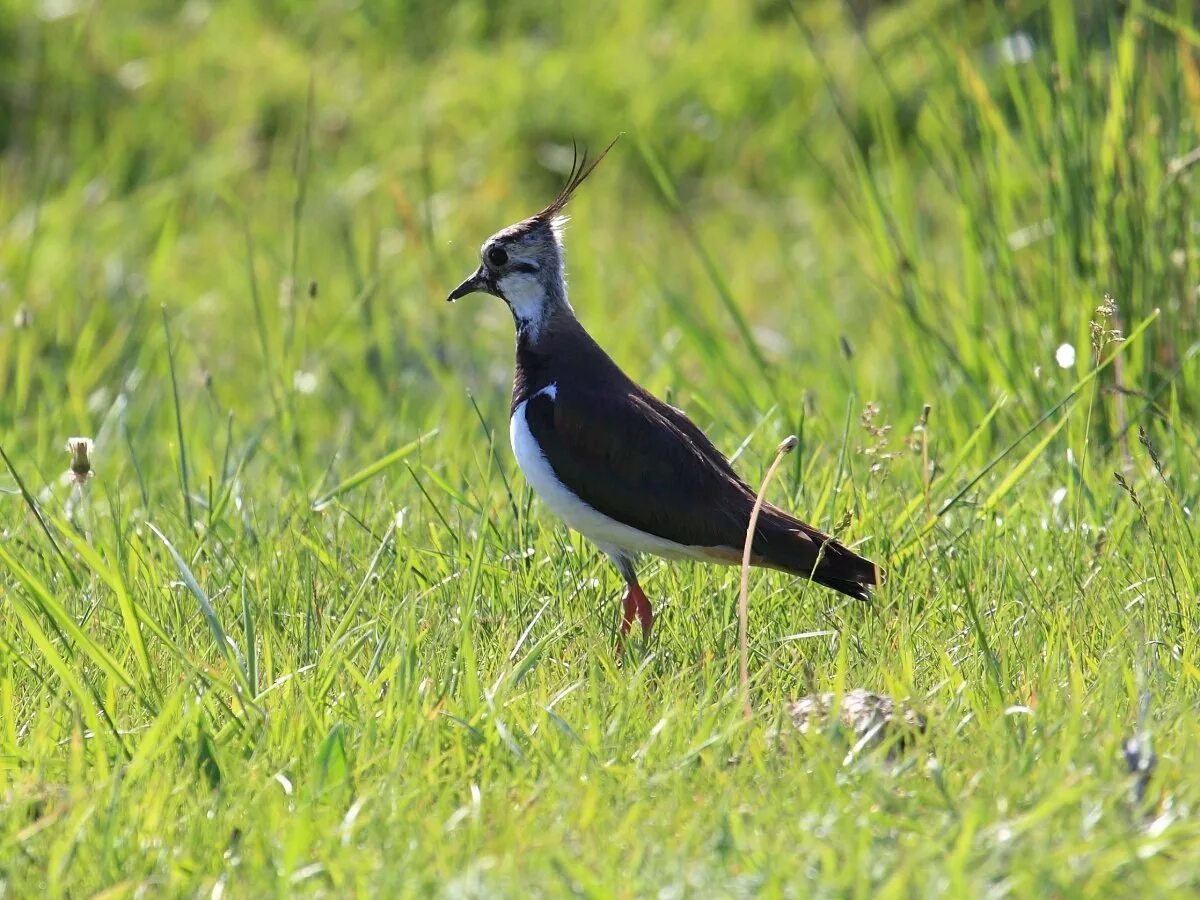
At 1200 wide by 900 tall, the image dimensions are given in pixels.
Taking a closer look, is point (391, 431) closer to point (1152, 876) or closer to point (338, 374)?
point (338, 374)

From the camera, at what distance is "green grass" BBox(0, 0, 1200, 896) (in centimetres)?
298

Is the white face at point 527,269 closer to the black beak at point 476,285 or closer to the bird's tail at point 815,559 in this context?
the black beak at point 476,285

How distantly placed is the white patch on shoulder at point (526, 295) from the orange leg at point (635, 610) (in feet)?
2.89

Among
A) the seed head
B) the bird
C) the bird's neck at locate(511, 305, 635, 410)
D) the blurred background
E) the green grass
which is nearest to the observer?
the green grass

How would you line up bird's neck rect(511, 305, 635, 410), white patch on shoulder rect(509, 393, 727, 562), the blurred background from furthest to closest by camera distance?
the blurred background < bird's neck rect(511, 305, 635, 410) < white patch on shoulder rect(509, 393, 727, 562)

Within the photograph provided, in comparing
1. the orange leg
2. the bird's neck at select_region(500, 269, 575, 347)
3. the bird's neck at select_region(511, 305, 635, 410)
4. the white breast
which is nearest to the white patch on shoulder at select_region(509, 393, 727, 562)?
the white breast

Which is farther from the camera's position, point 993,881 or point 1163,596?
point 1163,596

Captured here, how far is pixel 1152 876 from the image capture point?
2668 mm

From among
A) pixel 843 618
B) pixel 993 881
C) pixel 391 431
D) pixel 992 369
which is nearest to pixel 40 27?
pixel 391 431

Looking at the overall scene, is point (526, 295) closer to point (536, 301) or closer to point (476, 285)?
point (536, 301)

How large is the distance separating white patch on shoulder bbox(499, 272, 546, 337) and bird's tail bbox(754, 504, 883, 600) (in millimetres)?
1021

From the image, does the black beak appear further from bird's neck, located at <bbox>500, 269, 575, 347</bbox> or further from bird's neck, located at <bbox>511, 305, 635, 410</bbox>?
bird's neck, located at <bbox>511, 305, 635, 410</bbox>

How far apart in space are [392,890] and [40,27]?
23.3 feet

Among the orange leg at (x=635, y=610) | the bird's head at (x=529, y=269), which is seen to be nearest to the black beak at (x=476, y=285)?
the bird's head at (x=529, y=269)
